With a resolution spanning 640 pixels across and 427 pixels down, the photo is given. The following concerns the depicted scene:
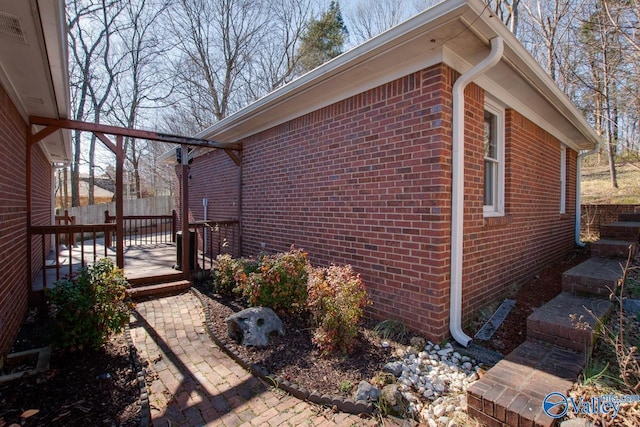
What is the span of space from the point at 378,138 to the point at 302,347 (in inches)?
99.5

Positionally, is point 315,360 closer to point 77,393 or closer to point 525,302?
point 77,393

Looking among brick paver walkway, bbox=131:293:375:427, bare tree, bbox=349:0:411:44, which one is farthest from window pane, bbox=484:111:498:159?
bare tree, bbox=349:0:411:44

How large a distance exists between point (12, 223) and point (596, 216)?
12079 mm

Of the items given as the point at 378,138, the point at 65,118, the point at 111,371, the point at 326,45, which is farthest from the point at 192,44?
the point at 111,371

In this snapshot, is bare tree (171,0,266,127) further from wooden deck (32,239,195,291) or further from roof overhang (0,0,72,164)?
roof overhang (0,0,72,164)

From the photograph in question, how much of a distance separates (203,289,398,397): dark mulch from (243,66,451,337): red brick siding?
610 millimetres

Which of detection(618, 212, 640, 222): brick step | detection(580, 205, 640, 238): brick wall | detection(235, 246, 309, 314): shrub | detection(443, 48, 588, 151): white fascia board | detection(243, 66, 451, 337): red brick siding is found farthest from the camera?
detection(580, 205, 640, 238): brick wall

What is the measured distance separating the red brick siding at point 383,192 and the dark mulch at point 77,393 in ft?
8.55

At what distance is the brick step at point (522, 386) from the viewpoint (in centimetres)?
197

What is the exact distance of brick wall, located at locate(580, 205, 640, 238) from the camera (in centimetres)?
788

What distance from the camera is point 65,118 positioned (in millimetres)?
4348

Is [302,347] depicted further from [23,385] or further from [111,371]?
[23,385]

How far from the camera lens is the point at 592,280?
369 centimetres

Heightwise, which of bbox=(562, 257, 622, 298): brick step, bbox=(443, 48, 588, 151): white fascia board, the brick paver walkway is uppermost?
bbox=(443, 48, 588, 151): white fascia board
